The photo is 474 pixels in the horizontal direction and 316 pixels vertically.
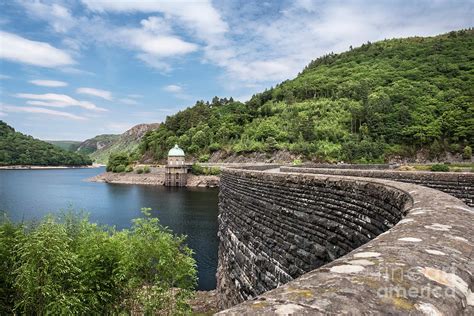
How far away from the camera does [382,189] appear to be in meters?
8.35

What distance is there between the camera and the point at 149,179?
114 m

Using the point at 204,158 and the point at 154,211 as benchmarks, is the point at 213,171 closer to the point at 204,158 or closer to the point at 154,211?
the point at 204,158

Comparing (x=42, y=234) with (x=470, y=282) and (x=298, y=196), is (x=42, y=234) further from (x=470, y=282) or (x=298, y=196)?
(x=470, y=282)

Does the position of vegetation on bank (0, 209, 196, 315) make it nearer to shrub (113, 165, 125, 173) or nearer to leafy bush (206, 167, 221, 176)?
leafy bush (206, 167, 221, 176)

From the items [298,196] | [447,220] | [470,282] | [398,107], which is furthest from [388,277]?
[398,107]

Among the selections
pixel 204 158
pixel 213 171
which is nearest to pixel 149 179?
pixel 204 158

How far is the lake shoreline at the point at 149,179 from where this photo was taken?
102m

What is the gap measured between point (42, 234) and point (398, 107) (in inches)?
4048

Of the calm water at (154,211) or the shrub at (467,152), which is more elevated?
the shrub at (467,152)

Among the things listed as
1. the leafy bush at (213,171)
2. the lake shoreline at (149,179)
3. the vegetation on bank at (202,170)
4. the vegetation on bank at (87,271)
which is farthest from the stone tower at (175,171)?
the vegetation on bank at (87,271)

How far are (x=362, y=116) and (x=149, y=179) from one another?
72930 mm

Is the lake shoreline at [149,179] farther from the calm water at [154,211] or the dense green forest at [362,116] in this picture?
the calm water at [154,211]

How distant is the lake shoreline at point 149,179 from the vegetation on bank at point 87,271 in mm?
80927

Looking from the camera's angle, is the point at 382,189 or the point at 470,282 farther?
the point at 382,189
